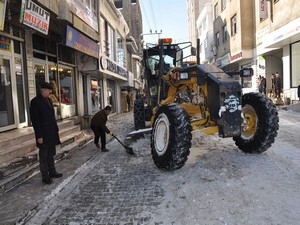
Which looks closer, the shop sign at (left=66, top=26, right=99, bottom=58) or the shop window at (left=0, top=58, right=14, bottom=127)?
the shop window at (left=0, top=58, right=14, bottom=127)

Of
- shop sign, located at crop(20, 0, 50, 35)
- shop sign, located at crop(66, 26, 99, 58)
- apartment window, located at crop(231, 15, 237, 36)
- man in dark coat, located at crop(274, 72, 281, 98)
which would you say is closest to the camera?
shop sign, located at crop(20, 0, 50, 35)

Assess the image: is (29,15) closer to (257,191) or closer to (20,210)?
(20,210)

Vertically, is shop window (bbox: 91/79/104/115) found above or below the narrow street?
above

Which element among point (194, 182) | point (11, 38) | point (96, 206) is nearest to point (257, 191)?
point (194, 182)

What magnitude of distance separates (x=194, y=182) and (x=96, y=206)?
1492mm

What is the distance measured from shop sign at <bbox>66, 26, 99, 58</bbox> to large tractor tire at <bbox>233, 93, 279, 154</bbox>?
564 cm

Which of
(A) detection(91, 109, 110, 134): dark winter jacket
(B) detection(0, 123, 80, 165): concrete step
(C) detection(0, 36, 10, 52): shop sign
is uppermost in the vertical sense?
(C) detection(0, 36, 10, 52): shop sign

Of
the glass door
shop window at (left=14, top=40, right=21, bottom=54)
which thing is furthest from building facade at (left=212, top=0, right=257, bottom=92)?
the glass door

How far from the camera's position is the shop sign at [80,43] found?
891 cm

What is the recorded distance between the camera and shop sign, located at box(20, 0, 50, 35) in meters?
6.25

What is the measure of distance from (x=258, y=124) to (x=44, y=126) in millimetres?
3917

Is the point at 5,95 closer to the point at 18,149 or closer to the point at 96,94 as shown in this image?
the point at 18,149

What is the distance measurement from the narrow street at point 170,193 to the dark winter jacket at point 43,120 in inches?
29.6

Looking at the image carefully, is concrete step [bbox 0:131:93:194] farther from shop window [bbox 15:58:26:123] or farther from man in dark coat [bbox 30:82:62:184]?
shop window [bbox 15:58:26:123]
